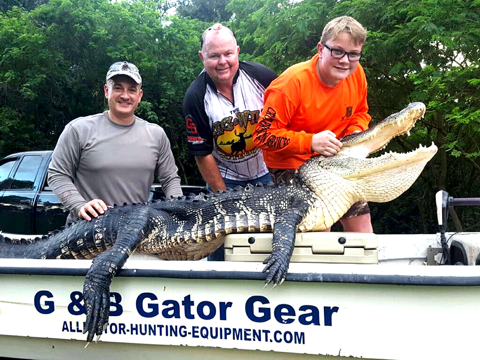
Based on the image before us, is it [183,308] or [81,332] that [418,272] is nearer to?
[183,308]

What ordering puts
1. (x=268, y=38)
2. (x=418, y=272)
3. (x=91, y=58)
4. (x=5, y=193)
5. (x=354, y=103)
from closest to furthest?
1. (x=418, y=272)
2. (x=354, y=103)
3. (x=5, y=193)
4. (x=268, y=38)
5. (x=91, y=58)

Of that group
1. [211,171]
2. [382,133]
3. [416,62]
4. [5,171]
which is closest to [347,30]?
[382,133]

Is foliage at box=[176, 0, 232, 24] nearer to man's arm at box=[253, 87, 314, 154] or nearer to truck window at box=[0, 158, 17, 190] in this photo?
truck window at box=[0, 158, 17, 190]

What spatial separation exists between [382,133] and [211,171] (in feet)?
3.84

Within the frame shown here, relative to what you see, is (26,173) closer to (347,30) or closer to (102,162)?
(102,162)

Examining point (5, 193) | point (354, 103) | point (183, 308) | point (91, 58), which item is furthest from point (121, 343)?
point (91, 58)

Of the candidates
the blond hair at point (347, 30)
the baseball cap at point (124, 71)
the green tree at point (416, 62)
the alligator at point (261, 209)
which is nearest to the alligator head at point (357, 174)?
the alligator at point (261, 209)

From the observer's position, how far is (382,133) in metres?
2.54

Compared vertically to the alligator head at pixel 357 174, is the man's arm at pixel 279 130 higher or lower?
higher

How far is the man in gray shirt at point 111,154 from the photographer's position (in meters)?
2.93

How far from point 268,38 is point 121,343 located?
18.8 ft

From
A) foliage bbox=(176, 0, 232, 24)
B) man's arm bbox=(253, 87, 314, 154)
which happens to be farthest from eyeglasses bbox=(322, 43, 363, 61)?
foliage bbox=(176, 0, 232, 24)

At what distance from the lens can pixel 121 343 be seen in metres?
2.29

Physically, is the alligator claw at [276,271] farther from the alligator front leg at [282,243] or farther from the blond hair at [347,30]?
the blond hair at [347,30]
